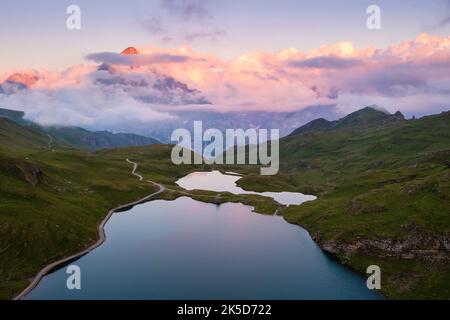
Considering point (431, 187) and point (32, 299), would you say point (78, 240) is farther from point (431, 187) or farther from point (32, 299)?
point (431, 187)

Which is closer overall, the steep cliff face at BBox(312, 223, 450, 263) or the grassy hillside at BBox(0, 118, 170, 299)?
A: the grassy hillside at BBox(0, 118, 170, 299)

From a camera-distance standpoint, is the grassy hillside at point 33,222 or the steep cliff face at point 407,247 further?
the steep cliff face at point 407,247

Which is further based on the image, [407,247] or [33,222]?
[33,222]

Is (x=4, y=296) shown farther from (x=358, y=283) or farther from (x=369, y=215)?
(x=369, y=215)

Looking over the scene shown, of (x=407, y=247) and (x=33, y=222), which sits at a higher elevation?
(x=33, y=222)

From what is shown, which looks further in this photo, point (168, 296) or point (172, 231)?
point (172, 231)

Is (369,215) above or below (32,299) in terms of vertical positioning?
above
